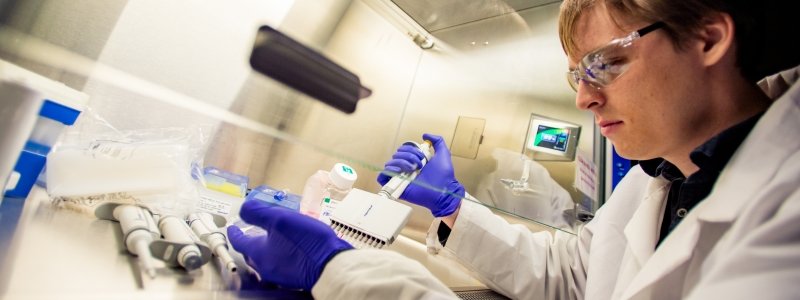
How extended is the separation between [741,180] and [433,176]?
0.71 metres

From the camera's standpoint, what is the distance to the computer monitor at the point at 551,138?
5.18 ft

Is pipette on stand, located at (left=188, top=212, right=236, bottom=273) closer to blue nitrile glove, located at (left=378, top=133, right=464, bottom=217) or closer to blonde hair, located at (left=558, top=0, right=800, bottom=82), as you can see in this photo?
blue nitrile glove, located at (left=378, top=133, right=464, bottom=217)

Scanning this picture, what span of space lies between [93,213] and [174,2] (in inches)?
22.6

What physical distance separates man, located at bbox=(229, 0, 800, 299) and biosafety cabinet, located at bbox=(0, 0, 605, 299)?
0.43 feet

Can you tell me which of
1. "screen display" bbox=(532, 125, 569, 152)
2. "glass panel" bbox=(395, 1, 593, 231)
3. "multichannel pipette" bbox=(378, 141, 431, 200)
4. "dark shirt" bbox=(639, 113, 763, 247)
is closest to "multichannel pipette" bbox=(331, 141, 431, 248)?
"multichannel pipette" bbox=(378, 141, 431, 200)

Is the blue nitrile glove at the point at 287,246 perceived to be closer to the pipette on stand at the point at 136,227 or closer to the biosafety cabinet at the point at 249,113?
the biosafety cabinet at the point at 249,113

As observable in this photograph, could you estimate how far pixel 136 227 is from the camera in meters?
0.63

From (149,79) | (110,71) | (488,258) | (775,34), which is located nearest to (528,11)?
(775,34)

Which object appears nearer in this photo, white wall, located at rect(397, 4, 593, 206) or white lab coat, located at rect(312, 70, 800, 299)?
white lab coat, located at rect(312, 70, 800, 299)

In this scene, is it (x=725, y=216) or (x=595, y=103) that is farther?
(x=595, y=103)

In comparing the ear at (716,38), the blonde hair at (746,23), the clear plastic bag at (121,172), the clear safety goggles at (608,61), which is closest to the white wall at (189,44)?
the clear plastic bag at (121,172)

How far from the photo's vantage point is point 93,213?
2.57 ft

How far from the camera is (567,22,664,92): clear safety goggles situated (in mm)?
774

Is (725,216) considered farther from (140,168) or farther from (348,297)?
(140,168)
